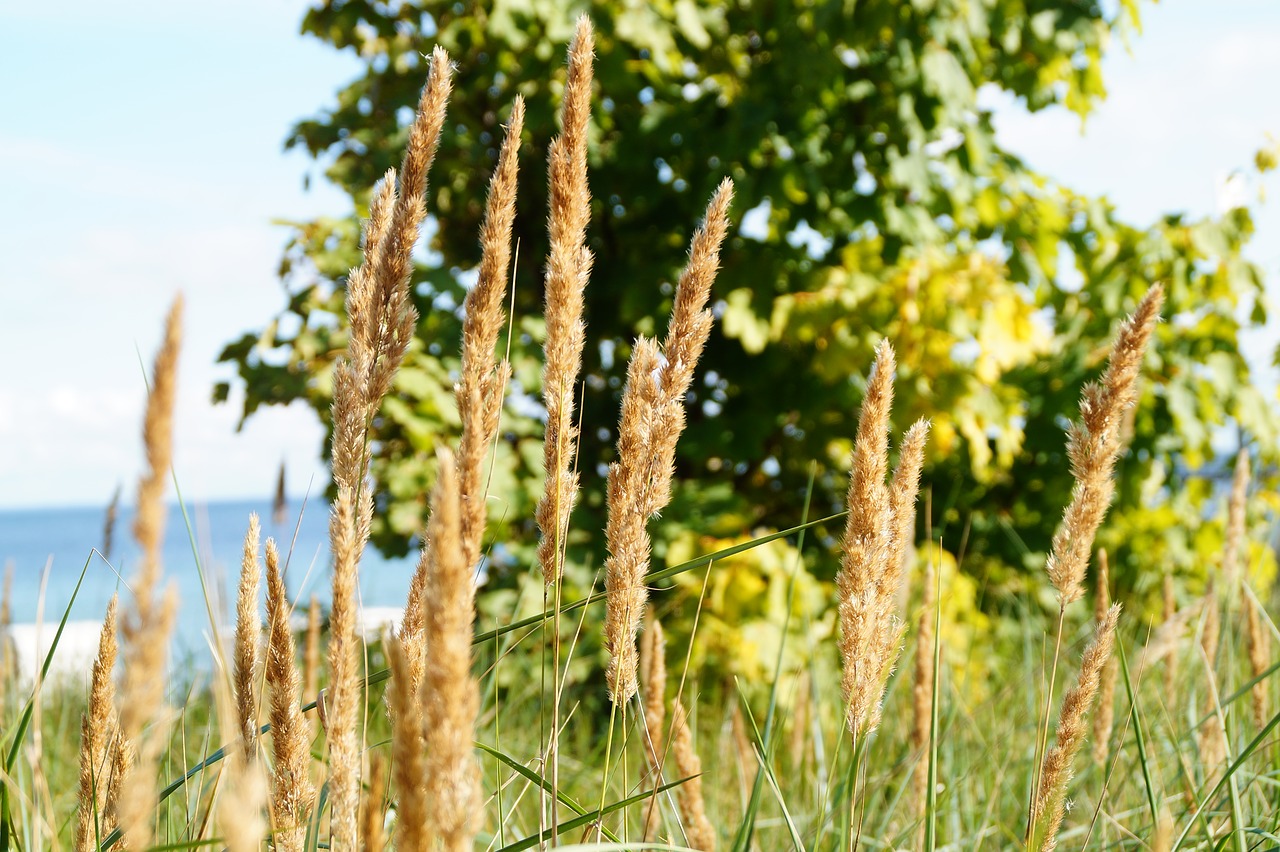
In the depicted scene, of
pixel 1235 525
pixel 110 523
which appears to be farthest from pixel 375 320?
pixel 110 523

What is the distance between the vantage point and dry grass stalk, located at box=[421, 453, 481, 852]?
1.67 ft

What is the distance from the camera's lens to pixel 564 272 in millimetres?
903

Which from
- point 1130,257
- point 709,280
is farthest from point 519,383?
point 709,280

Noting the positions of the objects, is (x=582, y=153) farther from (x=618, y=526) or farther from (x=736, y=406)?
(x=736, y=406)

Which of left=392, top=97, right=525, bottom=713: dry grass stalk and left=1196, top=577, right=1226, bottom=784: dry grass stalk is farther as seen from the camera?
left=1196, top=577, right=1226, bottom=784: dry grass stalk

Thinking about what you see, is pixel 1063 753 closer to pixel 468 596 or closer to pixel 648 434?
pixel 648 434

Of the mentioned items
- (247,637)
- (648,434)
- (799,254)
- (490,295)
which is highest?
(799,254)

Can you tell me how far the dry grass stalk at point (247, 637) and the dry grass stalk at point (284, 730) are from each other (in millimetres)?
15

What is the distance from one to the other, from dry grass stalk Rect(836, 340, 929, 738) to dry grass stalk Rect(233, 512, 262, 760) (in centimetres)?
51

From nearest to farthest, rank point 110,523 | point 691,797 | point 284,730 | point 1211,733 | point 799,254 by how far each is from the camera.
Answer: point 284,730 → point 691,797 → point 1211,733 → point 110,523 → point 799,254

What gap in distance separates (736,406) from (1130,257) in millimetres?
1527

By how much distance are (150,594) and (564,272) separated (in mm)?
462

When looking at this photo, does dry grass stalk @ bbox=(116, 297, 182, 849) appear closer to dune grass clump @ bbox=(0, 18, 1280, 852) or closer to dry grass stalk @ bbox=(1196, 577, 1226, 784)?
dune grass clump @ bbox=(0, 18, 1280, 852)

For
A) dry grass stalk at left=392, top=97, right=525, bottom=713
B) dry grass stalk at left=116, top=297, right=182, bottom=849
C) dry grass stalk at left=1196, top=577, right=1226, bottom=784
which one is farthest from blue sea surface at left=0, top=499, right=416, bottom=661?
dry grass stalk at left=1196, top=577, right=1226, bottom=784
